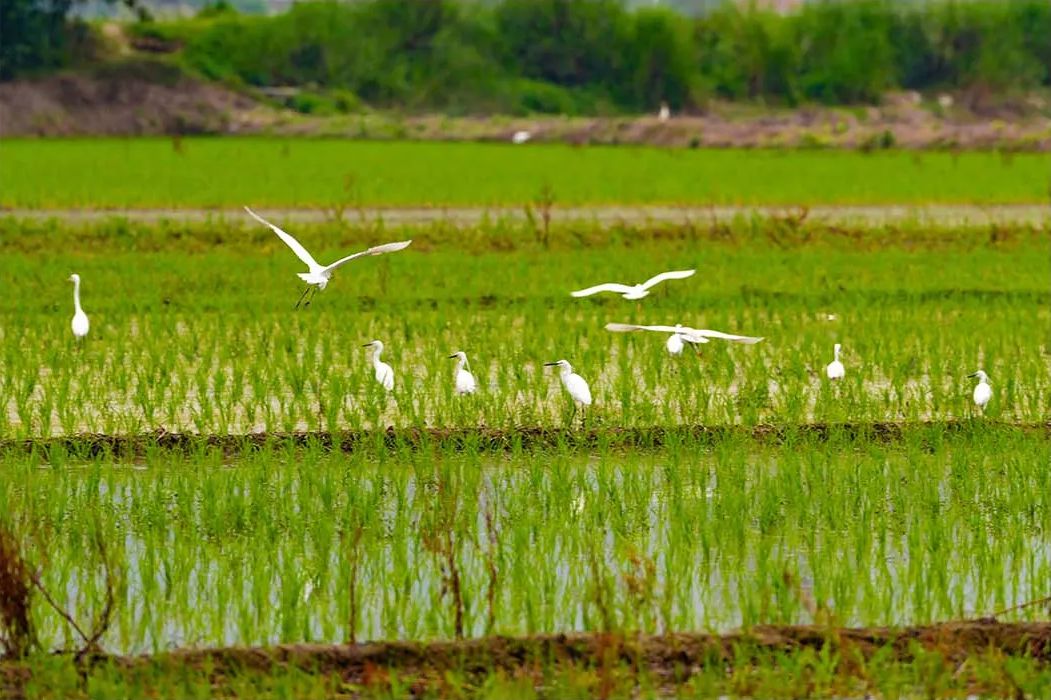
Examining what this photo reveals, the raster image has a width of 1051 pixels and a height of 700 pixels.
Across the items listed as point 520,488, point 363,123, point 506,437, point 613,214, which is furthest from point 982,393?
point 363,123

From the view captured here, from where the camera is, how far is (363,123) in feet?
149

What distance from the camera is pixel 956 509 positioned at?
21.8ft

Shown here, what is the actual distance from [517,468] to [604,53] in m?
49.7

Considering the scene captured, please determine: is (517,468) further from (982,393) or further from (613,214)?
(613,214)

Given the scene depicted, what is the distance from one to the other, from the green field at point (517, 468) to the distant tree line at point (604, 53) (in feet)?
127

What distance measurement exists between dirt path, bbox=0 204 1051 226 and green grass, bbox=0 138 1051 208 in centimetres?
35

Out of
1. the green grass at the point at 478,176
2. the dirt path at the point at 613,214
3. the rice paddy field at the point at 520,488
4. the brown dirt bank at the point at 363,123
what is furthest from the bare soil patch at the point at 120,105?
the rice paddy field at the point at 520,488

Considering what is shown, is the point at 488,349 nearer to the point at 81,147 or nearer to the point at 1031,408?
the point at 1031,408

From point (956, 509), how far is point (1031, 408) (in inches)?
77.3

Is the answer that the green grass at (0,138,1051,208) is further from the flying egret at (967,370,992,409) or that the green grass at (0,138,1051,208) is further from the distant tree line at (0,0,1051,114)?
the distant tree line at (0,0,1051,114)

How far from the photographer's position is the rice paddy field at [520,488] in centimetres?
483

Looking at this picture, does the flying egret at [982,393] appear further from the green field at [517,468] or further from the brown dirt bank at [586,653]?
the brown dirt bank at [586,653]

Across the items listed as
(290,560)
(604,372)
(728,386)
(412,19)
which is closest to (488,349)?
(604,372)

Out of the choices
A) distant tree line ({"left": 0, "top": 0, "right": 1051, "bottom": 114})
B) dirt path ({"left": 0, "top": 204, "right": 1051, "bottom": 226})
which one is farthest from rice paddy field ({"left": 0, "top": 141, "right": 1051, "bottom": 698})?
distant tree line ({"left": 0, "top": 0, "right": 1051, "bottom": 114})
